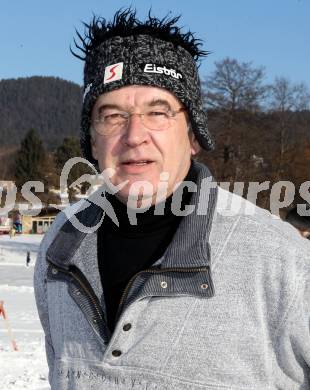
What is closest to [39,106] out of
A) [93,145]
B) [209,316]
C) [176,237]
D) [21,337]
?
[21,337]

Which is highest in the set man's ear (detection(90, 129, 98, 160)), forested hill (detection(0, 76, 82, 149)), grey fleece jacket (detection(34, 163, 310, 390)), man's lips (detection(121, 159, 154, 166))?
forested hill (detection(0, 76, 82, 149))

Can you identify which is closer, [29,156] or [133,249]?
[133,249]

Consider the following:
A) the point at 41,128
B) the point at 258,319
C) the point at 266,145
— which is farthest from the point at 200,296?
the point at 41,128

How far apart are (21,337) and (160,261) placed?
9910 mm

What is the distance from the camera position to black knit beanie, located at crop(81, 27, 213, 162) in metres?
2.30

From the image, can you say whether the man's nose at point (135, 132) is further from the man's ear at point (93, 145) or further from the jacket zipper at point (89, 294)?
the jacket zipper at point (89, 294)

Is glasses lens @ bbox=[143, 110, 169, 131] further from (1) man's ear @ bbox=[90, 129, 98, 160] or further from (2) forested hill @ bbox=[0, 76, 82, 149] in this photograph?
(2) forested hill @ bbox=[0, 76, 82, 149]

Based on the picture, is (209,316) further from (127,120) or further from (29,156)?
(29,156)

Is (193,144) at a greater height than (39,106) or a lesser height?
lesser

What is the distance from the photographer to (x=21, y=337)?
1148 centimetres

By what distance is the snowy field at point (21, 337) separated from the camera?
851 centimetres

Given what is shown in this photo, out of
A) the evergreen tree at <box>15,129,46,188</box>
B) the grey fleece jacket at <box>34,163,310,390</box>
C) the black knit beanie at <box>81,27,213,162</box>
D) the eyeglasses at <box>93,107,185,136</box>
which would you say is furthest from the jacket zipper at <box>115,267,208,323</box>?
the evergreen tree at <box>15,129,46,188</box>

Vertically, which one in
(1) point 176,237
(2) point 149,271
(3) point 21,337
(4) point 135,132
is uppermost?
(4) point 135,132

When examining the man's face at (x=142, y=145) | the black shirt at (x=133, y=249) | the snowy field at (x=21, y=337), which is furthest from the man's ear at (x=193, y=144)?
the snowy field at (x=21, y=337)
